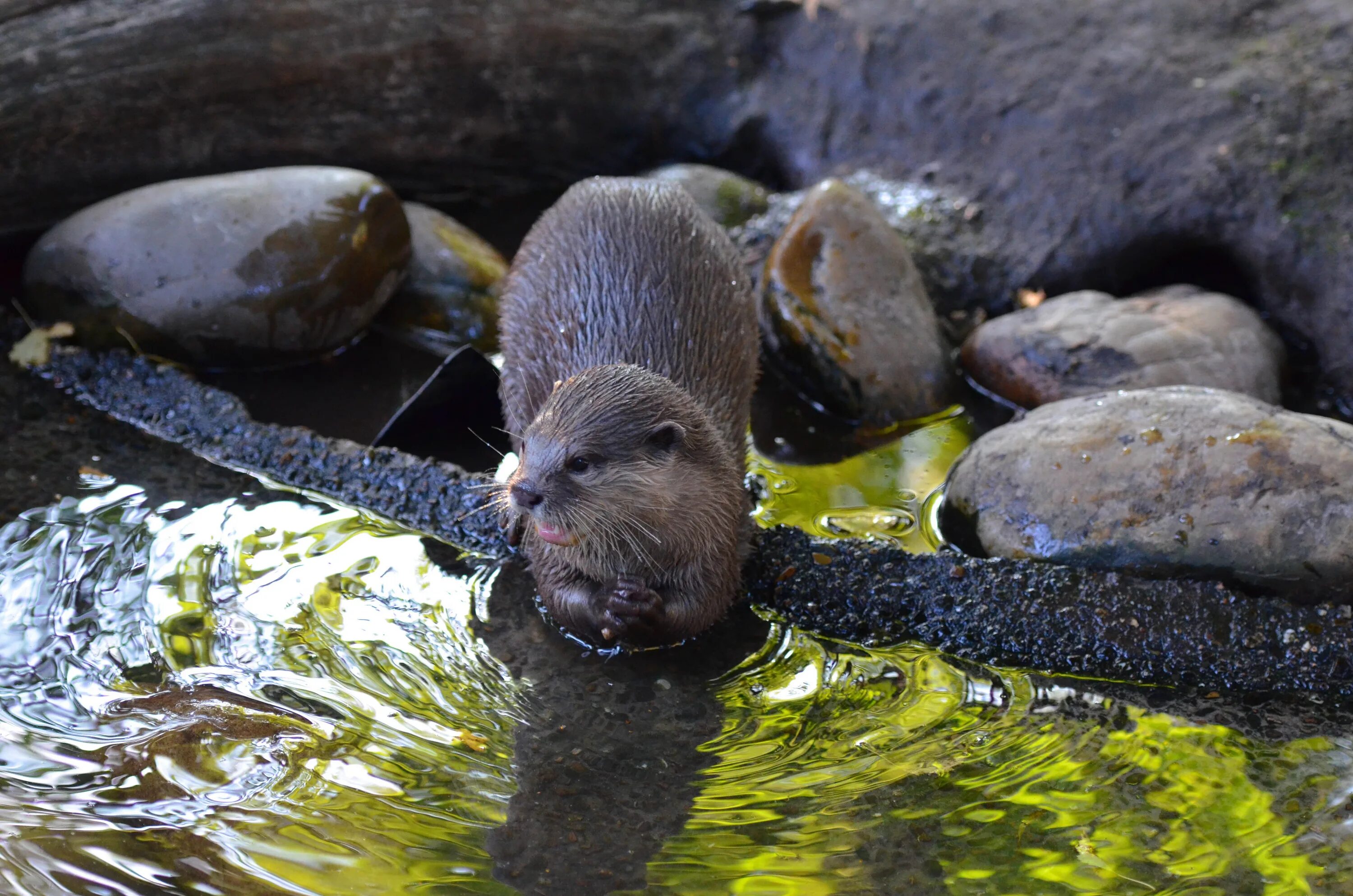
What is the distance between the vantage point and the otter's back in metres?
3.13

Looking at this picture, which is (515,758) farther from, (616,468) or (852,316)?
(852,316)

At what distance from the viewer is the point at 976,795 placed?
2.38 m

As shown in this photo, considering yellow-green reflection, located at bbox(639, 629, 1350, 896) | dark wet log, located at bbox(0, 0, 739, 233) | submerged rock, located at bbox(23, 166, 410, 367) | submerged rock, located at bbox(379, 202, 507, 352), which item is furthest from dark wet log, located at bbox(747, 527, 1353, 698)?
dark wet log, located at bbox(0, 0, 739, 233)

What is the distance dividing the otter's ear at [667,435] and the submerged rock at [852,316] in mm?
1441

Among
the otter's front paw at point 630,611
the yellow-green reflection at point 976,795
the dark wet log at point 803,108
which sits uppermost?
the dark wet log at point 803,108

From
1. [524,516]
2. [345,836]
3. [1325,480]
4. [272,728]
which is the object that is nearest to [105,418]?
[524,516]

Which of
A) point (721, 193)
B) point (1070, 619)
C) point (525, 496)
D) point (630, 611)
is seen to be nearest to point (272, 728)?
point (525, 496)

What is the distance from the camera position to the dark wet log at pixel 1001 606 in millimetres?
2801

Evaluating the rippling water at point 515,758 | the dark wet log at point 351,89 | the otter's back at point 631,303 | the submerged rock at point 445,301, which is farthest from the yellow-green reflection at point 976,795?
the dark wet log at point 351,89

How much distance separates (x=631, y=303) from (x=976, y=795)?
153cm

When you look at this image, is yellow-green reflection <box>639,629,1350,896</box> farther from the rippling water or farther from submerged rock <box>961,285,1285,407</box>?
submerged rock <box>961,285,1285,407</box>

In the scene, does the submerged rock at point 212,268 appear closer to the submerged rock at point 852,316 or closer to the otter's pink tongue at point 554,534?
the submerged rock at point 852,316

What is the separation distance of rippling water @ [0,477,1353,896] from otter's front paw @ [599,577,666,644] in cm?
11

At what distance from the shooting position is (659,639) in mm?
2938
